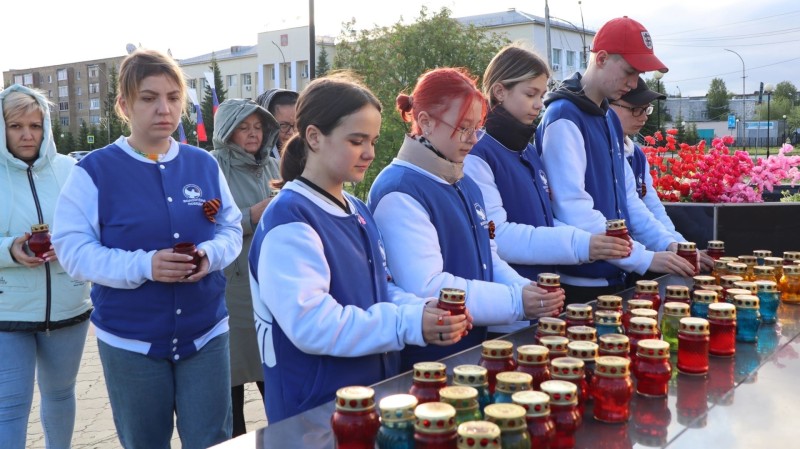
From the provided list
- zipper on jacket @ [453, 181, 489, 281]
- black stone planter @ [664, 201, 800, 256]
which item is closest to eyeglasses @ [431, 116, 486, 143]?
zipper on jacket @ [453, 181, 489, 281]

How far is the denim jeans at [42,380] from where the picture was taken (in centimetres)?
301

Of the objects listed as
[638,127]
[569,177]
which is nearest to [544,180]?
[569,177]

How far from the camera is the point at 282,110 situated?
421 centimetres

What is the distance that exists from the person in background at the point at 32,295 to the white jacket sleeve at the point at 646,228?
2.77m

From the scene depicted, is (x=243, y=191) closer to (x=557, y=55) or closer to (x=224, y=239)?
(x=224, y=239)

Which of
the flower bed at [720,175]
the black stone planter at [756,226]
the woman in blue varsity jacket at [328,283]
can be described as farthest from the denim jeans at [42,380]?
the flower bed at [720,175]

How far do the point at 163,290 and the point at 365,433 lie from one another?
1.59 metres

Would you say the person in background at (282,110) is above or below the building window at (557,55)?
below

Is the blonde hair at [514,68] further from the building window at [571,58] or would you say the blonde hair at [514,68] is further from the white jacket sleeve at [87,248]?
the building window at [571,58]

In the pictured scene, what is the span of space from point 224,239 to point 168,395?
62 centimetres

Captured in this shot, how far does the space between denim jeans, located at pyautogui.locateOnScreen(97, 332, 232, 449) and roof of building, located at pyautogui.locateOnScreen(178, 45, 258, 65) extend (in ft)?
234

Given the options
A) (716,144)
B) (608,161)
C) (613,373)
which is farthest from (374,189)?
(716,144)

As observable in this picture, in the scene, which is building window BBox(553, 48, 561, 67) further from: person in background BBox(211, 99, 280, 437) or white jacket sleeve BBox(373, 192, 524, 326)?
white jacket sleeve BBox(373, 192, 524, 326)

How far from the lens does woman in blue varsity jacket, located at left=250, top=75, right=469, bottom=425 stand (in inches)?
69.9
